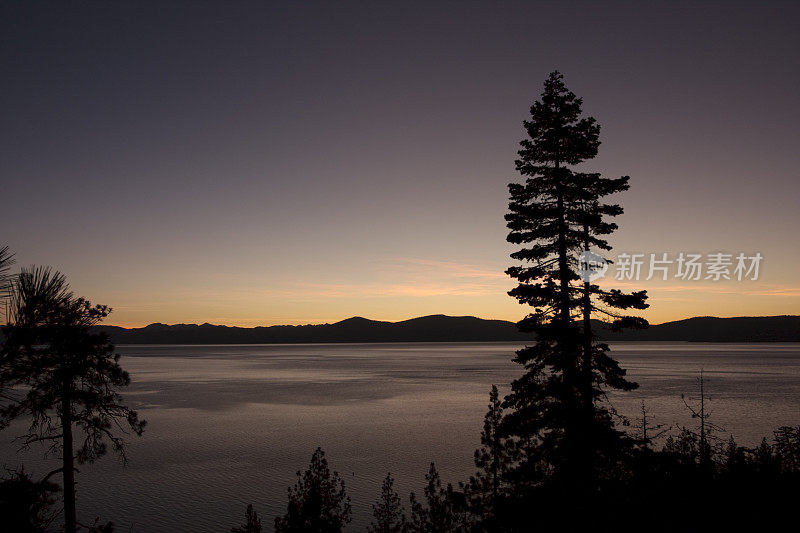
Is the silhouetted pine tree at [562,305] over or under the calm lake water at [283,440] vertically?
over

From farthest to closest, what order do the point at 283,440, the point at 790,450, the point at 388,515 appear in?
the point at 283,440 < the point at 388,515 < the point at 790,450

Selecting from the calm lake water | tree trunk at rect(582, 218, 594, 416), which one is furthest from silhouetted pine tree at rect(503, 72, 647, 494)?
the calm lake water

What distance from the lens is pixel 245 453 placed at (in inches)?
1813

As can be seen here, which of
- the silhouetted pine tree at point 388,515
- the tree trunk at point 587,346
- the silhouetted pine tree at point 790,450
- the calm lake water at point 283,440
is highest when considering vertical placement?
the tree trunk at point 587,346

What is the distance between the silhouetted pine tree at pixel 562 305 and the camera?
61.7 feet

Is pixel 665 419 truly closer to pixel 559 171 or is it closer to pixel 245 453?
pixel 245 453

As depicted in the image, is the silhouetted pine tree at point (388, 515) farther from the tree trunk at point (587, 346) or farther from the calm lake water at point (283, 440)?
the tree trunk at point (587, 346)

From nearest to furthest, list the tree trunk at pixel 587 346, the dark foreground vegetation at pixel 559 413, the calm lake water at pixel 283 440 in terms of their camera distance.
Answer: the dark foreground vegetation at pixel 559 413 < the tree trunk at pixel 587 346 < the calm lake water at pixel 283 440

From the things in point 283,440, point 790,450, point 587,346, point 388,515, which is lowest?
point 283,440

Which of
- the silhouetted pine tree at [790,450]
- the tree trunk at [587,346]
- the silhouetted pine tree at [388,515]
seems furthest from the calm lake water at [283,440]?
the silhouetted pine tree at [790,450]

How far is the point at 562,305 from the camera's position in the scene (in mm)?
20000

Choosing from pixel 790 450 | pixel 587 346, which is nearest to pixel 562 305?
pixel 587 346

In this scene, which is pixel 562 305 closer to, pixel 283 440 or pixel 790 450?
pixel 790 450

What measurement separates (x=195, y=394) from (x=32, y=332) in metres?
95.4
